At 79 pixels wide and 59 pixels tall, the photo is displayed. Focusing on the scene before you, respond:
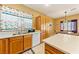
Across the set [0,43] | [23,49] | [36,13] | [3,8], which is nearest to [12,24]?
[3,8]

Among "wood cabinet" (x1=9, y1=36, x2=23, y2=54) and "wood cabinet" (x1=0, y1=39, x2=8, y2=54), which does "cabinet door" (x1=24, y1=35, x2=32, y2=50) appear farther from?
"wood cabinet" (x1=0, y1=39, x2=8, y2=54)

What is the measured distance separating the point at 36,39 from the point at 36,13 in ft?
5.58

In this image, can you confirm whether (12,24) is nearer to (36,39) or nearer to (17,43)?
(17,43)

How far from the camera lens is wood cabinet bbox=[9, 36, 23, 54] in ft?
9.29

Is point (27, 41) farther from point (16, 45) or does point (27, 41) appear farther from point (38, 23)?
point (38, 23)

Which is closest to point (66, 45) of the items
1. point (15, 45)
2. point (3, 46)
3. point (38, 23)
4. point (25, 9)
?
point (3, 46)

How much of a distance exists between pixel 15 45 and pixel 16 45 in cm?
6

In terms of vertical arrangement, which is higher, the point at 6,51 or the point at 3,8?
the point at 3,8

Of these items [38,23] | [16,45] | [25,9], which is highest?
[25,9]

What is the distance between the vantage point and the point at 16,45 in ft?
10.1

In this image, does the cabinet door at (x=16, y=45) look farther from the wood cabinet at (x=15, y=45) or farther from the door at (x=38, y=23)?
the door at (x=38, y=23)
